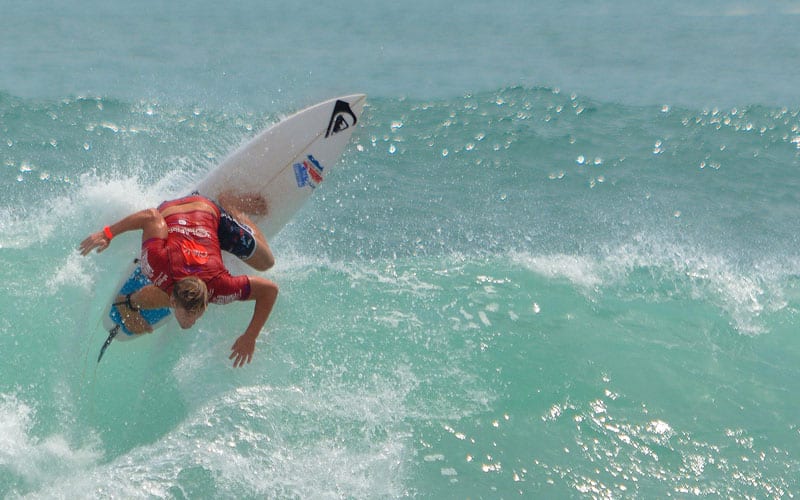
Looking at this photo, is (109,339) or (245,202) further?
(245,202)

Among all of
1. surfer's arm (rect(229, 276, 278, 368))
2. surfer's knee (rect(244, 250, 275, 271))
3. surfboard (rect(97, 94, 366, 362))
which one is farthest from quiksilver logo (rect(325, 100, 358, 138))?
surfer's arm (rect(229, 276, 278, 368))

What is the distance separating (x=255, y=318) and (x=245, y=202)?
6.75ft

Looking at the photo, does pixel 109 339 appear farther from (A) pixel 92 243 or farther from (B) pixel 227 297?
(B) pixel 227 297

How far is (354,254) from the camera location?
8.03 meters

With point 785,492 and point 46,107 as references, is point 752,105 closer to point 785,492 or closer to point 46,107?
point 785,492

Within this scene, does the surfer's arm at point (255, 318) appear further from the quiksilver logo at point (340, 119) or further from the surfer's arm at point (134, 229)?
the quiksilver logo at point (340, 119)

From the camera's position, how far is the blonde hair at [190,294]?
14.8 feet

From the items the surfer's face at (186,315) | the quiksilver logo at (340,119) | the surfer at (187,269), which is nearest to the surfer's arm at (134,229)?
the surfer at (187,269)

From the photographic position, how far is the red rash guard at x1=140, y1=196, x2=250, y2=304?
4.88 meters

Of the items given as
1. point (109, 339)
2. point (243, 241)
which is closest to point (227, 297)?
point (243, 241)

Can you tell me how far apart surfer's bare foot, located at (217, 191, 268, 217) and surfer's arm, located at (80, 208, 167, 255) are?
5.20 feet

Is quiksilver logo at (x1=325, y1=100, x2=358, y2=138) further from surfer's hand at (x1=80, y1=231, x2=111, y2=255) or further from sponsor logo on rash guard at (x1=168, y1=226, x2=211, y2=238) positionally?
surfer's hand at (x1=80, y1=231, x2=111, y2=255)

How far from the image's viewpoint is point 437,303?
22.4 feet

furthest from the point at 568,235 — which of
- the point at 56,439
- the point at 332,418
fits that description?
the point at 56,439
